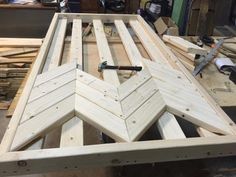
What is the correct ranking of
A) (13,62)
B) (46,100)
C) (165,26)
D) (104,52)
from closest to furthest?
(46,100) → (104,52) → (13,62) → (165,26)

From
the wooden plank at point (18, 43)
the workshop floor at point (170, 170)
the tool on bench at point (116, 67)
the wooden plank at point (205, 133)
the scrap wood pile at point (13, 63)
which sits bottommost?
the workshop floor at point (170, 170)

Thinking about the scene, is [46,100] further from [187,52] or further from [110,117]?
[187,52]

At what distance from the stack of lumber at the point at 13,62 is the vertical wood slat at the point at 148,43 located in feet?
2.59

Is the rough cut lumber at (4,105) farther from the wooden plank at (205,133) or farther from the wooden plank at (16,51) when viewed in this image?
the wooden plank at (205,133)

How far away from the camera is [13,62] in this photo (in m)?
1.88

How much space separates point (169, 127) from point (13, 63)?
1.40 metres

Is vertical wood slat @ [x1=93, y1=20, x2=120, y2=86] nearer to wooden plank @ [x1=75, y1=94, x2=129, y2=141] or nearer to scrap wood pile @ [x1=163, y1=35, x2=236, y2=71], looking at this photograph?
wooden plank @ [x1=75, y1=94, x2=129, y2=141]

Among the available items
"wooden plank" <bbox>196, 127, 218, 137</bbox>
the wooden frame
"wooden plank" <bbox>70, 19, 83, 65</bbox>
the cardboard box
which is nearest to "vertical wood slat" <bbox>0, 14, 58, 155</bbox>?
the wooden frame

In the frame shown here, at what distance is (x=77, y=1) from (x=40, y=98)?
9.86 ft

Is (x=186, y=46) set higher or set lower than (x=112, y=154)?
higher

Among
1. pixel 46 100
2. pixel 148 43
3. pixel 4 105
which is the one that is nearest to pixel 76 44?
pixel 148 43

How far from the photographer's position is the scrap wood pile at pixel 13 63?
1878 mm

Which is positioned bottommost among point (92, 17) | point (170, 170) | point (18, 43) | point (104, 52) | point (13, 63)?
point (170, 170)

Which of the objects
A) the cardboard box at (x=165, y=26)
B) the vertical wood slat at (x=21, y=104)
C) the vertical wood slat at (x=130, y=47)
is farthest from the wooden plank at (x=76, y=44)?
the cardboard box at (x=165, y=26)
